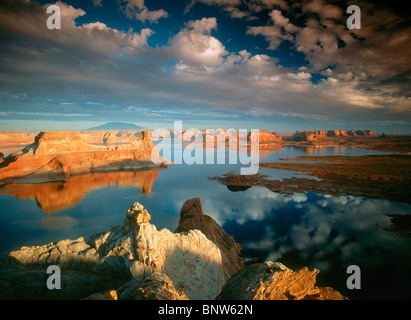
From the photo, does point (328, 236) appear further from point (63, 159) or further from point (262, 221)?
point (63, 159)

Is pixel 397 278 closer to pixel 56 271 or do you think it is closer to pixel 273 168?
pixel 56 271

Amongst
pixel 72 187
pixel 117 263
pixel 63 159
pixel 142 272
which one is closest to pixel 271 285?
pixel 142 272

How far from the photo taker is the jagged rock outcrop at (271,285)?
5.25 metres

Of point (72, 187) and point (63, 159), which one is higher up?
point (63, 159)

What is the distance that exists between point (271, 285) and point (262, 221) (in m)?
17.6

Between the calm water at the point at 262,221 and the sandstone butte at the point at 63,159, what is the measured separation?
4143 millimetres

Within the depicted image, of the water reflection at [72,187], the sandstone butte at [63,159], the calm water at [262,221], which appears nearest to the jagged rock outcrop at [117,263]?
the calm water at [262,221]

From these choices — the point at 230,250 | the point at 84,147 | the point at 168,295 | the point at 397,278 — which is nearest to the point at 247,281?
the point at 168,295

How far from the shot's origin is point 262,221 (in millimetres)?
21984

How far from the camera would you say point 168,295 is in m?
3.83

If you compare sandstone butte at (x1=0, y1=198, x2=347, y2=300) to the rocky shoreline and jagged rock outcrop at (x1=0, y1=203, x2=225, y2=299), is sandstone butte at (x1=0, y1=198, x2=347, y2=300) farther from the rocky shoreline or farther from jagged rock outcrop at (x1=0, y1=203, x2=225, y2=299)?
the rocky shoreline

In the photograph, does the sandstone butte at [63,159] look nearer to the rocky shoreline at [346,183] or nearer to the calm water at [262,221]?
the calm water at [262,221]

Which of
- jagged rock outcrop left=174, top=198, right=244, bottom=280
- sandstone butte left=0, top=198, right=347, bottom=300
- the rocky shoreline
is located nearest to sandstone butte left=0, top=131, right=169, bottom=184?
the rocky shoreline

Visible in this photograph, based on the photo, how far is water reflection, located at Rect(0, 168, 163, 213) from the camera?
27.0 m
